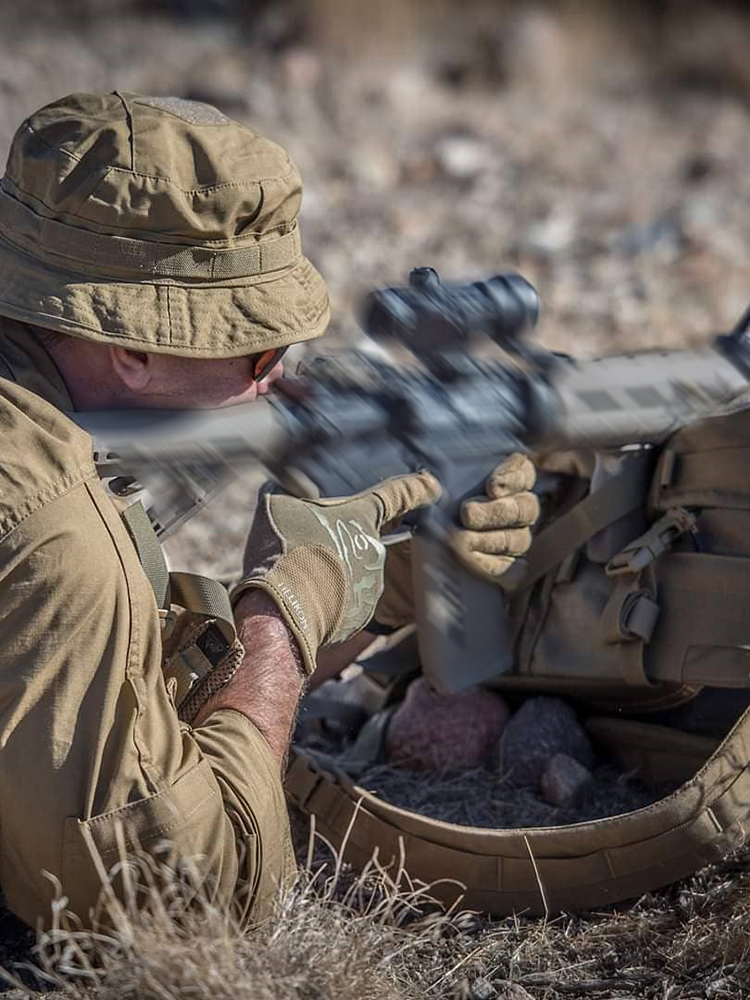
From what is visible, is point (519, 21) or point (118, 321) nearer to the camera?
point (118, 321)

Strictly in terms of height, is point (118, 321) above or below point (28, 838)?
above

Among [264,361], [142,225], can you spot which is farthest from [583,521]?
[142,225]

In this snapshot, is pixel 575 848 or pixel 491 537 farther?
pixel 491 537

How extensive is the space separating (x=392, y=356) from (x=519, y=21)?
41.2ft

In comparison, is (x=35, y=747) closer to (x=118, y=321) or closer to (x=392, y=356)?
(x=118, y=321)

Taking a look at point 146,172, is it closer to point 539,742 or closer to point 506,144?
point 539,742

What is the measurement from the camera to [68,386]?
254 centimetres

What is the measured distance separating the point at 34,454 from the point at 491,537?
54.0 inches

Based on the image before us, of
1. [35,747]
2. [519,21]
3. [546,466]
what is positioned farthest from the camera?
[519,21]

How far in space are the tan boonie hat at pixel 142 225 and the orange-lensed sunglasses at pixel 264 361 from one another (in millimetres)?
133

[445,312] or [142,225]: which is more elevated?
[142,225]

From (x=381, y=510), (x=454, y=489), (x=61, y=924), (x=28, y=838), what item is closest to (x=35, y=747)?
(x=28, y=838)

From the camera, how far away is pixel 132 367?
2531 millimetres

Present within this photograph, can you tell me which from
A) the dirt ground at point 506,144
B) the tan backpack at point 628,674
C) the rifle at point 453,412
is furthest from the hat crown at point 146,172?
the dirt ground at point 506,144
